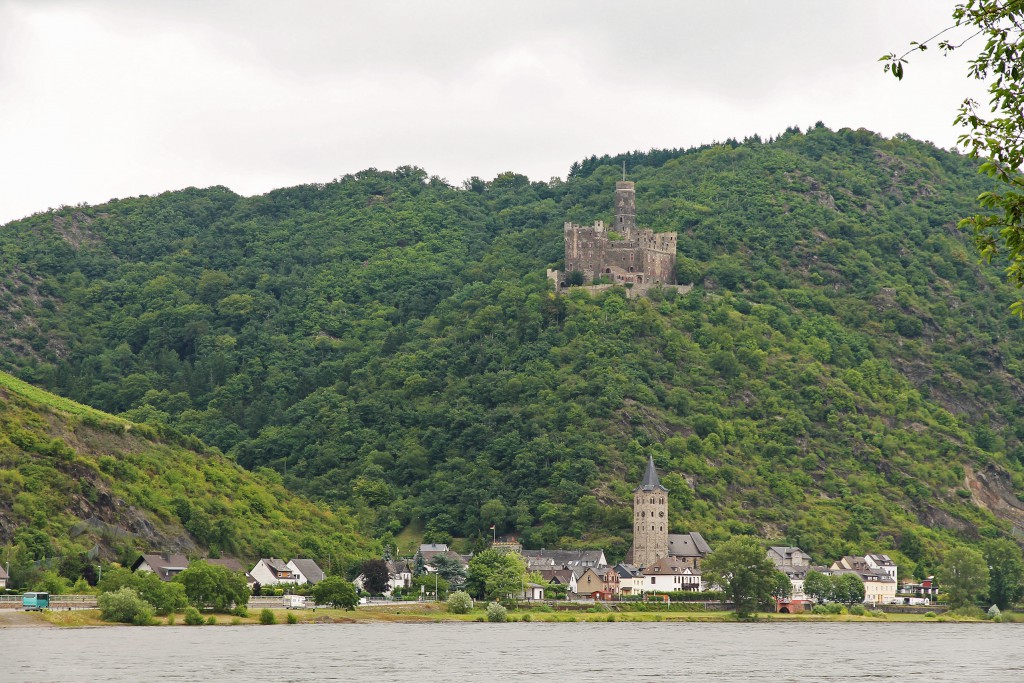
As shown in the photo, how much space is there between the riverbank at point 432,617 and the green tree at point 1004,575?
6.31 m

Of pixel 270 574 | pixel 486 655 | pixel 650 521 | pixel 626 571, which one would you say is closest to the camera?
pixel 486 655

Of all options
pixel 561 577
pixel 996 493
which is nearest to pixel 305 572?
pixel 561 577

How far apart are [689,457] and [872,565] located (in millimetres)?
23928

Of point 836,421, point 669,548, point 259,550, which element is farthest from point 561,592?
point 836,421

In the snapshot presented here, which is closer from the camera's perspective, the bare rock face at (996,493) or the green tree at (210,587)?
the green tree at (210,587)

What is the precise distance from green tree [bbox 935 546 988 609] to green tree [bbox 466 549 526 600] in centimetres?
4077

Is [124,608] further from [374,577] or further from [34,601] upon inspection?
[374,577]

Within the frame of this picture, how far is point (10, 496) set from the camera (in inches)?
4318

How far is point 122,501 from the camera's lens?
120 m

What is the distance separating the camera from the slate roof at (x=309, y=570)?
415 ft

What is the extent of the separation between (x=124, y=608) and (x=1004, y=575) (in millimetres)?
87821

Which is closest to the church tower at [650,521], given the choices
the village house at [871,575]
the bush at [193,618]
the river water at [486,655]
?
the village house at [871,575]

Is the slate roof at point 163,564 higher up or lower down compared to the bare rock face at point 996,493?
lower down

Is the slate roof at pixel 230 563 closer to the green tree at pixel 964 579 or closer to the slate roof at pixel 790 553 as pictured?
the slate roof at pixel 790 553
